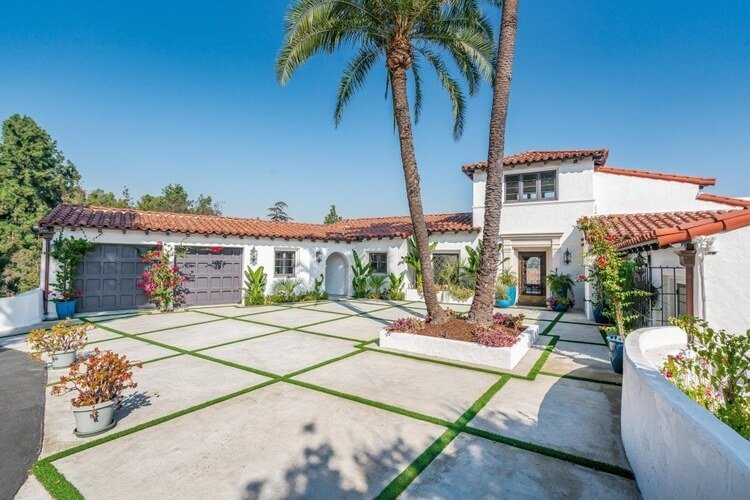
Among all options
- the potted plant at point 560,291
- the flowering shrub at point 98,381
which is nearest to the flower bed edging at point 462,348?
the flowering shrub at point 98,381

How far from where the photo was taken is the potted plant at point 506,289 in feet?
53.6

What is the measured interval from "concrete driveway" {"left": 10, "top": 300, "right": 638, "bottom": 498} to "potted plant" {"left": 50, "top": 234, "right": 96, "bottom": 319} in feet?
23.2

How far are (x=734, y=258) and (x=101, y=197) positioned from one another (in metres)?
57.0

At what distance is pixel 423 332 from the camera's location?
8859mm

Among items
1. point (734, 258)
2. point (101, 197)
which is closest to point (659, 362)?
point (734, 258)

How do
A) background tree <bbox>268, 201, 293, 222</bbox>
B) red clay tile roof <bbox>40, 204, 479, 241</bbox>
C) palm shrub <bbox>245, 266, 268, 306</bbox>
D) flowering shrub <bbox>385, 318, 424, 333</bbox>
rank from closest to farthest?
flowering shrub <bbox>385, 318, 424, 333</bbox> → red clay tile roof <bbox>40, 204, 479, 241</bbox> → palm shrub <bbox>245, 266, 268, 306</bbox> → background tree <bbox>268, 201, 293, 222</bbox>

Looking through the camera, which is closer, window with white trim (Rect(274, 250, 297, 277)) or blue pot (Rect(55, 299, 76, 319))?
blue pot (Rect(55, 299, 76, 319))

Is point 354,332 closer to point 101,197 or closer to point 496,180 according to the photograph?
point 496,180

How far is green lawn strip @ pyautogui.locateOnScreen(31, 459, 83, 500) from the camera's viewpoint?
3.39 meters

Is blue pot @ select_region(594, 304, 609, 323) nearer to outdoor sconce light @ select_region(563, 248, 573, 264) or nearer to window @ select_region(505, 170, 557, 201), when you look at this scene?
outdoor sconce light @ select_region(563, 248, 573, 264)

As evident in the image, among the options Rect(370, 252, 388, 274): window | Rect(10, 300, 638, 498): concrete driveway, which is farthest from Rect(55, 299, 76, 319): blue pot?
Rect(370, 252, 388, 274): window

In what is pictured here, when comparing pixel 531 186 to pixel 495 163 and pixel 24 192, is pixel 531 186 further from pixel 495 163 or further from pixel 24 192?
pixel 24 192

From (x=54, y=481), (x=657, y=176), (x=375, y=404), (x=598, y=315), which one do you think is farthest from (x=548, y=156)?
(x=54, y=481)

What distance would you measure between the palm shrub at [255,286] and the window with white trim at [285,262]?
4.44 ft
